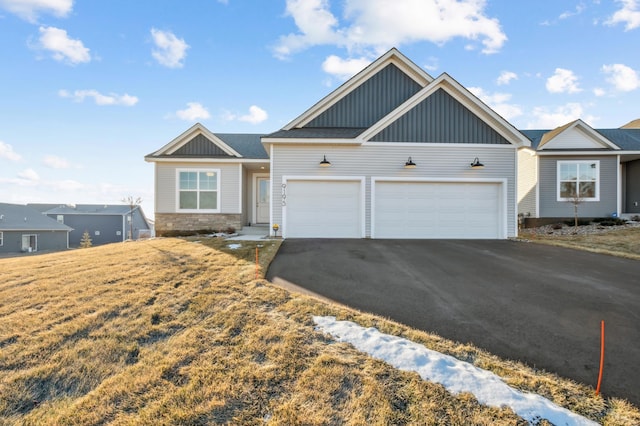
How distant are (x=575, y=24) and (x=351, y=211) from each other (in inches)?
470

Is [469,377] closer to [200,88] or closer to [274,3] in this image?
[274,3]

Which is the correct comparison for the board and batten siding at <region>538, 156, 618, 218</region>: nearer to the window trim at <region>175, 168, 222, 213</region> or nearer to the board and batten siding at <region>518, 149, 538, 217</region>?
the board and batten siding at <region>518, 149, 538, 217</region>

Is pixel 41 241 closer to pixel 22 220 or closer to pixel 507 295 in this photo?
pixel 22 220

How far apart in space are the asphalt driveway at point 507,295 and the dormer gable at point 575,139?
869 cm

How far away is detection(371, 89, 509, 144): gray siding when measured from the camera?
10.5 meters

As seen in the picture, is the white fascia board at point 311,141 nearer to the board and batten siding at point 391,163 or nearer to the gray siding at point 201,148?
the board and batten siding at point 391,163

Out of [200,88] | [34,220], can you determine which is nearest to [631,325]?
[200,88]

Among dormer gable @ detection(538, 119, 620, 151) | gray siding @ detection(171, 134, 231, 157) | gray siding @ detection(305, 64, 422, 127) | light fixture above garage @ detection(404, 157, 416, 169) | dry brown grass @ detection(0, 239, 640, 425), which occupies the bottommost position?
dry brown grass @ detection(0, 239, 640, 425)

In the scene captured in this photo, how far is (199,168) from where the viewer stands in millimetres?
12516

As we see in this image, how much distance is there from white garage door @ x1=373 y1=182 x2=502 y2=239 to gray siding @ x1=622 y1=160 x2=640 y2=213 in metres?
11.0

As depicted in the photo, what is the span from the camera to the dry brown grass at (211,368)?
213 cm

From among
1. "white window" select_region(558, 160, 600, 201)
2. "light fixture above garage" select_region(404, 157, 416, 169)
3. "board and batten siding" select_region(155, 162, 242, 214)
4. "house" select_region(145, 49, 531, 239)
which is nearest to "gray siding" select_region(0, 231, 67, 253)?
"board and batten siding" select_region(155, 162, 242, 214)

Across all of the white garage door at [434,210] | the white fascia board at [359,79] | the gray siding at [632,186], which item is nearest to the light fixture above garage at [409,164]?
the white garage door at [434,210]

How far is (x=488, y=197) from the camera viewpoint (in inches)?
422
